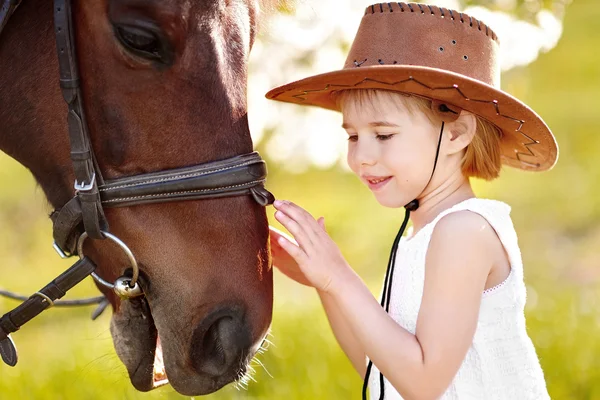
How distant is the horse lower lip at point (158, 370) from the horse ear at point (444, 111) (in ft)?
3.33

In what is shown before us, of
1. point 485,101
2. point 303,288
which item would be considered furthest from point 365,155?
point 303,288

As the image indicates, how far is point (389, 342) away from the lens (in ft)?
6.52

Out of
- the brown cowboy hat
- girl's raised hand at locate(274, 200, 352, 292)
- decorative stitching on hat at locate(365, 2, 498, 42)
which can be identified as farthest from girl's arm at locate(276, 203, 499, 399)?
decorative stitching on hat at locate(365, 2, 498, 42)

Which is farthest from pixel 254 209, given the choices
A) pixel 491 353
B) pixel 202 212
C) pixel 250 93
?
pixel 250 93

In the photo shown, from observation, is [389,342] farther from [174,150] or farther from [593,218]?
[593,218]

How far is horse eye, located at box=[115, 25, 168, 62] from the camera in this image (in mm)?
1893

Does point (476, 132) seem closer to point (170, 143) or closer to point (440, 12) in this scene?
point (440, 12)

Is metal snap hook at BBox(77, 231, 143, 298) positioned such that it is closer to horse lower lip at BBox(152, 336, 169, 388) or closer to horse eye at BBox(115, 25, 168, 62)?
horse lower lip at BBox(152, 336, 169, 388)

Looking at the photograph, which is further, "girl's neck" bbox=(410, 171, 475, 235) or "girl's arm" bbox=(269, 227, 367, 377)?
"girl's arm" bbox=(269, 227, 367, 377)

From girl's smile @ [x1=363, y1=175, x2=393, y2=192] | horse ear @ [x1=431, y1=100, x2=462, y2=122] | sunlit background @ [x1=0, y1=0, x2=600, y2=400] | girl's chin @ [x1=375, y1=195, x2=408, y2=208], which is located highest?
horse ear @ [x1=431, y1=100, x2=462, y2=122]

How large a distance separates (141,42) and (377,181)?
756 mm

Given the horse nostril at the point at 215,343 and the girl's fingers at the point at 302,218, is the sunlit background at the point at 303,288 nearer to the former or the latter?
the horse nostril at the point at 215,343

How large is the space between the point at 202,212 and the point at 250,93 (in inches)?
98.8

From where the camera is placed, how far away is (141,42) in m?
1.90
